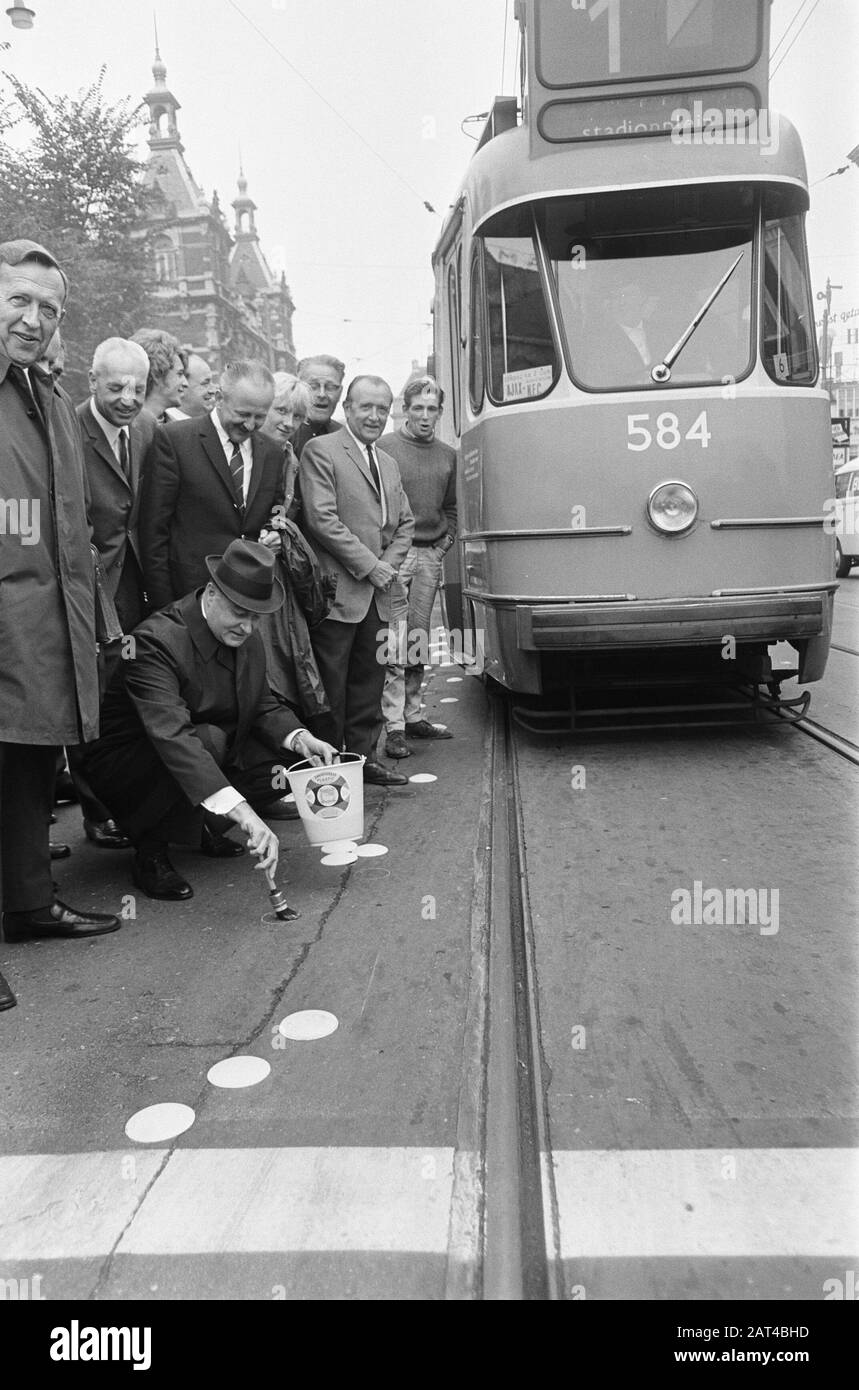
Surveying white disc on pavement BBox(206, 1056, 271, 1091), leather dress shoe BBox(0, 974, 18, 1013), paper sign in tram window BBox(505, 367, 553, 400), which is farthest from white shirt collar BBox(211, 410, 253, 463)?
white disc on pavement BBox(206, 1056, 271, 1091)

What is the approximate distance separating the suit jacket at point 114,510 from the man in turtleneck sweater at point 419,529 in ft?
5.70

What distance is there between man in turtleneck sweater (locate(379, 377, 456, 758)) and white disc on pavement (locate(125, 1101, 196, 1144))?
3316 millimetres

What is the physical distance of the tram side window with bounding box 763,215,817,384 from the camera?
488 centimetres

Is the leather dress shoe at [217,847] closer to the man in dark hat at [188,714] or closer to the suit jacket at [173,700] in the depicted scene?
the man in dark hat at [188,714]

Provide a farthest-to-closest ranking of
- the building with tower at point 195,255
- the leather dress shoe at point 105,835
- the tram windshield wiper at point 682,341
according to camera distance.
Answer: the building with tower at point 195,255, the tram windshield wiper at point 682,341, the leather dress shoe at point 105,835

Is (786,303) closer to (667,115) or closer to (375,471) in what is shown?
(667,115)

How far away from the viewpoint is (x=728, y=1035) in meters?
2.48

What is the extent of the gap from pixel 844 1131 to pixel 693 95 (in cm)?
470

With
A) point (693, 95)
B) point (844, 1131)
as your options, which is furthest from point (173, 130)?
point (844, 1131)

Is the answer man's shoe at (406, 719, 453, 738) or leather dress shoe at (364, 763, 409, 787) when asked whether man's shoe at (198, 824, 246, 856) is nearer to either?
leather dress shoe at (364, 763, 409, 787)

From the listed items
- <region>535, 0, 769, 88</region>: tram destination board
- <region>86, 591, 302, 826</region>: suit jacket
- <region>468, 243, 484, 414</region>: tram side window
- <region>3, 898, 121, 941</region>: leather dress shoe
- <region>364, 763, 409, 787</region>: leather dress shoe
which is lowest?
<region>3, 898, 121, 941</region>: leather dress shoe

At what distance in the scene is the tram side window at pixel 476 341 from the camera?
17.3 feet

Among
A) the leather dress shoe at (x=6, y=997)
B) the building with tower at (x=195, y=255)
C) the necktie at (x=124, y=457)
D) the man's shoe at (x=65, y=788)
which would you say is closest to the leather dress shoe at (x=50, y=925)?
the leather dress shoe at (x=6, y=997)

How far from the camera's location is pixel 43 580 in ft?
10.2
